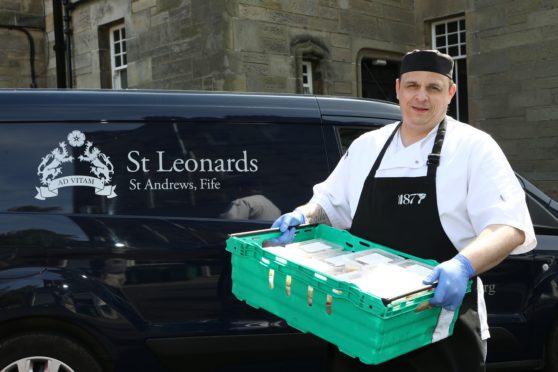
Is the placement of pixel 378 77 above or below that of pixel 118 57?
below

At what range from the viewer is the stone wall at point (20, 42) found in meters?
15.2

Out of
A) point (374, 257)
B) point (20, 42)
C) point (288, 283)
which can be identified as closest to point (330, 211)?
point (374, 257)

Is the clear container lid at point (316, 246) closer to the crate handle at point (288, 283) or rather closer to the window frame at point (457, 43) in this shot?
the crate handle at point (288, 283)

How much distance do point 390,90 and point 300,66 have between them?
3.21 meters

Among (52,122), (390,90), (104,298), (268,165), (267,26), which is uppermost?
(267,26)

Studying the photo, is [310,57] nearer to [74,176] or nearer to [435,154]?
[74,176]

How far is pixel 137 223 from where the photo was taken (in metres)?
2.98

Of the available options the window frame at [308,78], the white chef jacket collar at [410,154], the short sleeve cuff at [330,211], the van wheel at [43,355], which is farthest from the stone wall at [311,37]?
the white chef jacket collar at [410,154]

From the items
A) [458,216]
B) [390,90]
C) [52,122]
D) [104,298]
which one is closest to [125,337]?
[104,298]

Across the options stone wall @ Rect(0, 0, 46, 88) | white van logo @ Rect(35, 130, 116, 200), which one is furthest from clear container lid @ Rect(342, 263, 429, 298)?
stone wall @ Rect(0, 0, 46, 88)

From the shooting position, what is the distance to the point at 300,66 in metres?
11.2

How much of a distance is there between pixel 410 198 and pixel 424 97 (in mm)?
351

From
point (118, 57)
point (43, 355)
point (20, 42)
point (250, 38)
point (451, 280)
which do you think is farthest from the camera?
point (20, 42)

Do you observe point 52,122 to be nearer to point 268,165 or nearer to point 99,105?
point 99,105
